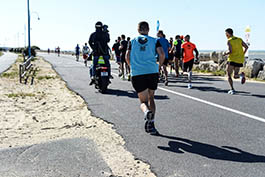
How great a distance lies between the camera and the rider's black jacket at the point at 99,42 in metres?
10.5

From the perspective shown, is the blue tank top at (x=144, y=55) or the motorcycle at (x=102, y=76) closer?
the blue tank top at (x=144, y=55)

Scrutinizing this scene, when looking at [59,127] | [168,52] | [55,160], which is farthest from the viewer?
[168,52]

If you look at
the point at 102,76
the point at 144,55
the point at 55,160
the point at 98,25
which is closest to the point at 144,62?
the point at 144,55

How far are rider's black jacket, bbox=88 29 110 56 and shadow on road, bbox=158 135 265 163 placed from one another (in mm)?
6022

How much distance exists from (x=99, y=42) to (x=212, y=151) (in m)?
6.76

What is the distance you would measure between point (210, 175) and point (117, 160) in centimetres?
122

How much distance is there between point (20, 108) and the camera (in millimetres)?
7875

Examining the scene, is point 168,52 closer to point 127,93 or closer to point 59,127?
point 127,93

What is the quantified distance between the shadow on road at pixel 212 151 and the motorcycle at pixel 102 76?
555cm

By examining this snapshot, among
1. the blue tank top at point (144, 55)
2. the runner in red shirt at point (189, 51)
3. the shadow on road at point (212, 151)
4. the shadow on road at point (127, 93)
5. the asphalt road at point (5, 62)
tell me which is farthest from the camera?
the asphalt road at point (5, 62)

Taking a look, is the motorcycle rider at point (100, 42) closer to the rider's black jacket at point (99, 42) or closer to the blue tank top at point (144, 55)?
the rider's black jacket at point (99, 42)

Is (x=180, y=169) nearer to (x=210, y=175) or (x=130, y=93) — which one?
(x=210, y=175)

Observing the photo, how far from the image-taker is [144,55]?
5.45m

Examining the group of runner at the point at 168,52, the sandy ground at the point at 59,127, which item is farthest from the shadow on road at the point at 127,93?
the sandy ground at the point at 59,127
